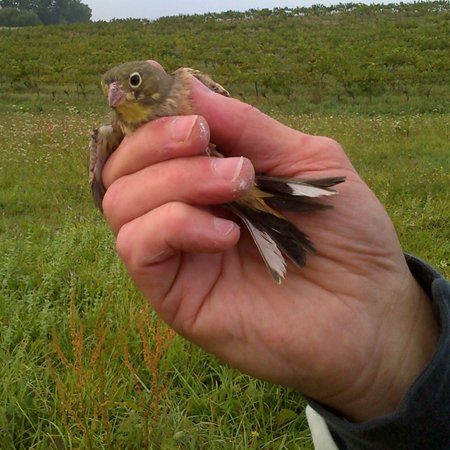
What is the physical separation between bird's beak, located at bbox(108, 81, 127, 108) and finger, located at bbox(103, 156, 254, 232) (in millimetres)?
418

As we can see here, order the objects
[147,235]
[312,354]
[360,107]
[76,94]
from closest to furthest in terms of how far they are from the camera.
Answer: [147,235]
[312,354]
[360,107]
[76,94]

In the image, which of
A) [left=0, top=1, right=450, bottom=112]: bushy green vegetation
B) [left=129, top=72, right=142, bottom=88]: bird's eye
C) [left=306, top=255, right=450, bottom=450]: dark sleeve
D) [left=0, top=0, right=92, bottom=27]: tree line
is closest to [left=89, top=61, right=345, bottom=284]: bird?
[left=129, top=72, right=142, bottom=88]: bird's eye

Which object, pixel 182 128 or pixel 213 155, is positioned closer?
pixel 182 128

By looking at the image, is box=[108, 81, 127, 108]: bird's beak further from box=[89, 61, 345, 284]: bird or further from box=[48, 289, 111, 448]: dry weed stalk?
box=[48, 289, 111, 448]: dry weed stalk

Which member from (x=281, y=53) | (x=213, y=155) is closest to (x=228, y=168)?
(x=213, y=155)

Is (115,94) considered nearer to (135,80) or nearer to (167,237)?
(135,80)

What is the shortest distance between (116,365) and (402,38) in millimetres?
31964

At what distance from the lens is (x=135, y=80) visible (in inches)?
83.0

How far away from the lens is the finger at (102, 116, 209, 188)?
171 cm

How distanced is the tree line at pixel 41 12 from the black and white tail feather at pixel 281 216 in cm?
6750

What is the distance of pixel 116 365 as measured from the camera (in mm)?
3264

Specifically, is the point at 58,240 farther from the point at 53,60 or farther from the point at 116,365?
the point at 53,60

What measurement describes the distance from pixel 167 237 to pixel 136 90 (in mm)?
713

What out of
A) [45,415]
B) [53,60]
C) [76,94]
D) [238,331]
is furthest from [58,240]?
[53,60]
